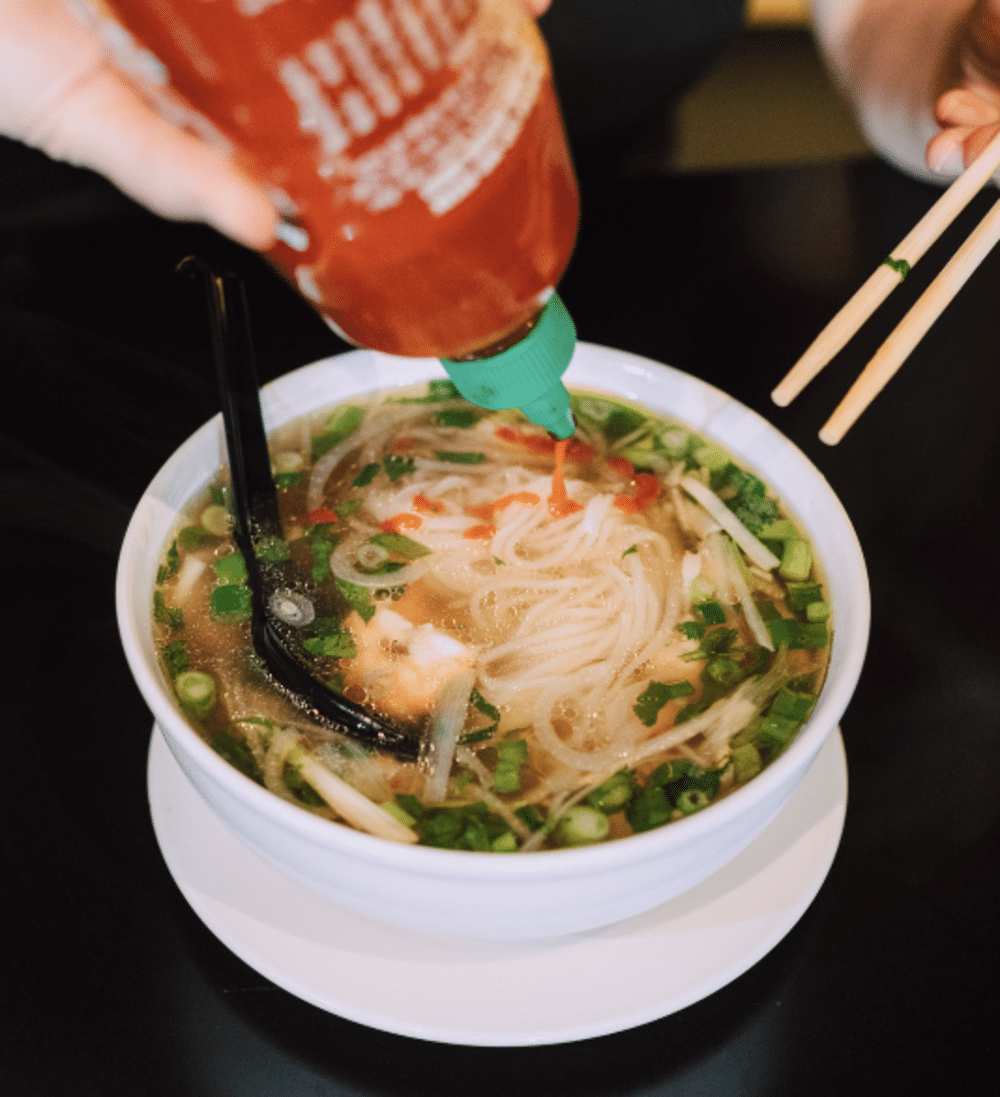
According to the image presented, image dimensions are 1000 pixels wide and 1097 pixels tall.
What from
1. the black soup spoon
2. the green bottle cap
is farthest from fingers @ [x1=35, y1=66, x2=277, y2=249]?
the black soup spoon

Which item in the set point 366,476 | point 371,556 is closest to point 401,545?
point 371,556

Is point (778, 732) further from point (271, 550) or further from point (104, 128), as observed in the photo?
point (104, 128)

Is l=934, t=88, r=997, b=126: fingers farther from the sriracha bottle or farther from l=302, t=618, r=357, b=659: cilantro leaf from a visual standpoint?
l=302, t=618, r=357, b=659: cilantro leaf

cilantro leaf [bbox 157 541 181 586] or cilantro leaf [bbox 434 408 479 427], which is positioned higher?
cilantro leaf [bbox 157 541 181 586]

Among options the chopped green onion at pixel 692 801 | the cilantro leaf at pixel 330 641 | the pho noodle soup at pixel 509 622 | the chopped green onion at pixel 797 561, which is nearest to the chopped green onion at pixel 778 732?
the pho noodle soup at pixel 509 622

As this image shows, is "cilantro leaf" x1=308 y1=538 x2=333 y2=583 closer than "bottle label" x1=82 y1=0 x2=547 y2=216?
No

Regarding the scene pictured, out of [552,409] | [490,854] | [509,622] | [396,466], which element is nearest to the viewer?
[490,854]
